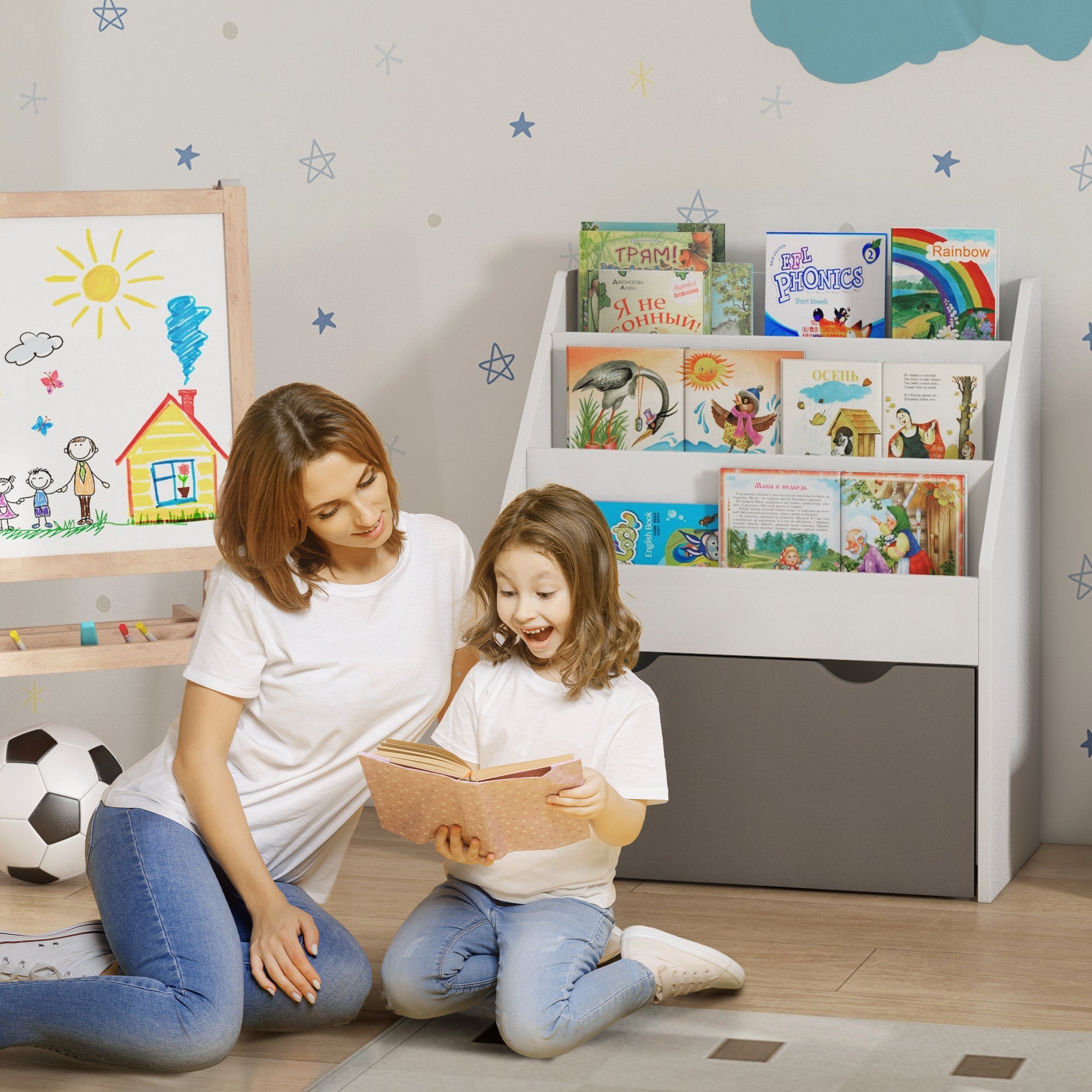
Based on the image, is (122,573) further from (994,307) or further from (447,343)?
(994,307)

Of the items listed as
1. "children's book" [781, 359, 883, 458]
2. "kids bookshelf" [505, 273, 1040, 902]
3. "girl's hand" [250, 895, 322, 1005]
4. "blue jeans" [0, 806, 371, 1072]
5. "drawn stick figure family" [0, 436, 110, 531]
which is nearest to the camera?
"blue jeans" [0, 806, 371, 1072]

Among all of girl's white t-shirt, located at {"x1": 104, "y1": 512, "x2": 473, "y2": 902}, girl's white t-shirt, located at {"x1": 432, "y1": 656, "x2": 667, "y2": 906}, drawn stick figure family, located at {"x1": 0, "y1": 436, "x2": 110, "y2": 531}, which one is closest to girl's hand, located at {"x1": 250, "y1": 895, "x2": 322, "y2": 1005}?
girl's white t-shirt, located at {"x1": 104, "y1": 512, "x2": 473, "y2": 902}

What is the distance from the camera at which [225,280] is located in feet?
7.72

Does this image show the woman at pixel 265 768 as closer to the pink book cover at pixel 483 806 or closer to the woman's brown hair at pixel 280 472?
the woman's brown hair at pixel 280 472

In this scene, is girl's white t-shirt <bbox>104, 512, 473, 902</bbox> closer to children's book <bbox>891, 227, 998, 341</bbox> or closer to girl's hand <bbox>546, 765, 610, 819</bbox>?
girl's hand <bbox>546, 765, 610, 819</bbox>

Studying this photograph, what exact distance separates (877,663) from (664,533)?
38 centimetres

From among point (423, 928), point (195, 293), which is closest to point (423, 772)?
point (423, 928)

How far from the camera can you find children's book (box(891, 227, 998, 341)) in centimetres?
224

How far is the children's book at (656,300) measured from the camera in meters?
2.34

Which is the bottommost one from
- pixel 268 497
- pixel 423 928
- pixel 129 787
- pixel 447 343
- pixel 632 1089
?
pixel 632 1089

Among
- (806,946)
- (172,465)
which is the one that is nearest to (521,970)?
(806,946)

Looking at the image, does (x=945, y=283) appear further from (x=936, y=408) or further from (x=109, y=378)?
(x=109, y=378)

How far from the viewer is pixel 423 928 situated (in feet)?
5.66

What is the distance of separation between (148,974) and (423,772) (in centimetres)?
38
